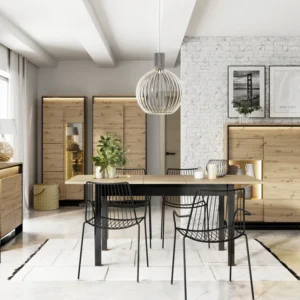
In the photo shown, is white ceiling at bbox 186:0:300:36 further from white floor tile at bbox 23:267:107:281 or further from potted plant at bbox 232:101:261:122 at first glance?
white floor tile at bbox 23:267:107:281

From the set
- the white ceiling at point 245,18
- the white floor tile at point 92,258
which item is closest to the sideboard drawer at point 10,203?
the white floor tile at point 92,258

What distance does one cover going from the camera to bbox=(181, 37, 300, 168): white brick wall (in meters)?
6.15

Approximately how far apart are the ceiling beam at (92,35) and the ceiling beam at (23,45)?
0.78m

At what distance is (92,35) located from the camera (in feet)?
18.8

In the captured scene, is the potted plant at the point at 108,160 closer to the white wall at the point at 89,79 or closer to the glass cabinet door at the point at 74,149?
the glass cabinet door at the point at 74,149

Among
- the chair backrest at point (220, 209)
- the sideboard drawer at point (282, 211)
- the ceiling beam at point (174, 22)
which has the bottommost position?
the sideboard drawer at point (282, 211)

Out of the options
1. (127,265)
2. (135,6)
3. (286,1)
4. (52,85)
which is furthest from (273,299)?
(52,85)

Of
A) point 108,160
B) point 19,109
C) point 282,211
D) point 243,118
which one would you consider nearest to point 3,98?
point 19,109

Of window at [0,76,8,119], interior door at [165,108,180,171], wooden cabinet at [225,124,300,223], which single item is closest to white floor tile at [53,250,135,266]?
wooden cabinet at [225,124,300,223]

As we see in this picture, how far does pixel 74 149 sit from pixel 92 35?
2753mm

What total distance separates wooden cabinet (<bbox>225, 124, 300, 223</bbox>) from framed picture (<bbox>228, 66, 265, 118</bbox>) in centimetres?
35

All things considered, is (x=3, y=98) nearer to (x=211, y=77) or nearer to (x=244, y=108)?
(x=211, y=77)

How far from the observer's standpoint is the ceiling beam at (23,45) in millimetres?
5477

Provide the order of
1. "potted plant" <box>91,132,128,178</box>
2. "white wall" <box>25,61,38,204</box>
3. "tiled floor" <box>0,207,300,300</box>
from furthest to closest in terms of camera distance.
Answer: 1. "white wall" <box>25,61,38,204</box>
2. "potted plant" <box>91,132,128,178</box>
3. "tiled floor" <box>0,207,300,300</box>
